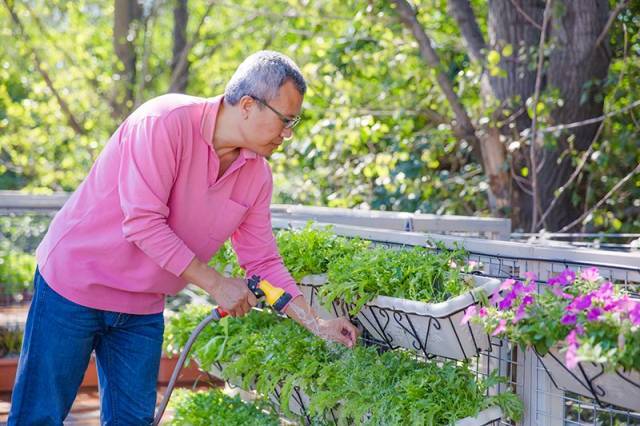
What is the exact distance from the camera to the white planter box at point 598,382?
5.37ft

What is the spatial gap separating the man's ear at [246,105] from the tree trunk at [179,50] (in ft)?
19.2

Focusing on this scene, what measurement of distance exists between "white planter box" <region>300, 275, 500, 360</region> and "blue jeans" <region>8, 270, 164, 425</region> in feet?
2.23

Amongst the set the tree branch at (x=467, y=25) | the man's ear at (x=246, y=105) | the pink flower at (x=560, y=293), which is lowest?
the pink flower at (x=560, y=293)

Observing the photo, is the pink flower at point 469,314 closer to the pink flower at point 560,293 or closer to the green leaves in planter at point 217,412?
the pink flower at point 560,293

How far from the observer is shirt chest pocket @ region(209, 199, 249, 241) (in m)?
2.43

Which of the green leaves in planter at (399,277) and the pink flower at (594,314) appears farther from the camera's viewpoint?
the green leaves in planter at (399,277)

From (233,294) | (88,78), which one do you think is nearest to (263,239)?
(233,294)

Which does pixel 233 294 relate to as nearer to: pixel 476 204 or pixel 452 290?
pixel 452 290

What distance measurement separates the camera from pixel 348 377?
7.40ft

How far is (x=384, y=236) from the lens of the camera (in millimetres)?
2738

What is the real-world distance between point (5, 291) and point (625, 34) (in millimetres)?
3490

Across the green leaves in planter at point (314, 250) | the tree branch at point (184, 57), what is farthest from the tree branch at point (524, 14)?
the tree branch at point (184, 57)

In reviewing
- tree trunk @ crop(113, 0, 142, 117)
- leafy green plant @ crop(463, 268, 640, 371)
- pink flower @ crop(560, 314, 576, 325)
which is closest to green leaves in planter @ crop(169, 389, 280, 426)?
leafy green plant @ crop(463, 268, 640, 371)

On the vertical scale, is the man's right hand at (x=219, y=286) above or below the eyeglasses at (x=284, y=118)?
below
